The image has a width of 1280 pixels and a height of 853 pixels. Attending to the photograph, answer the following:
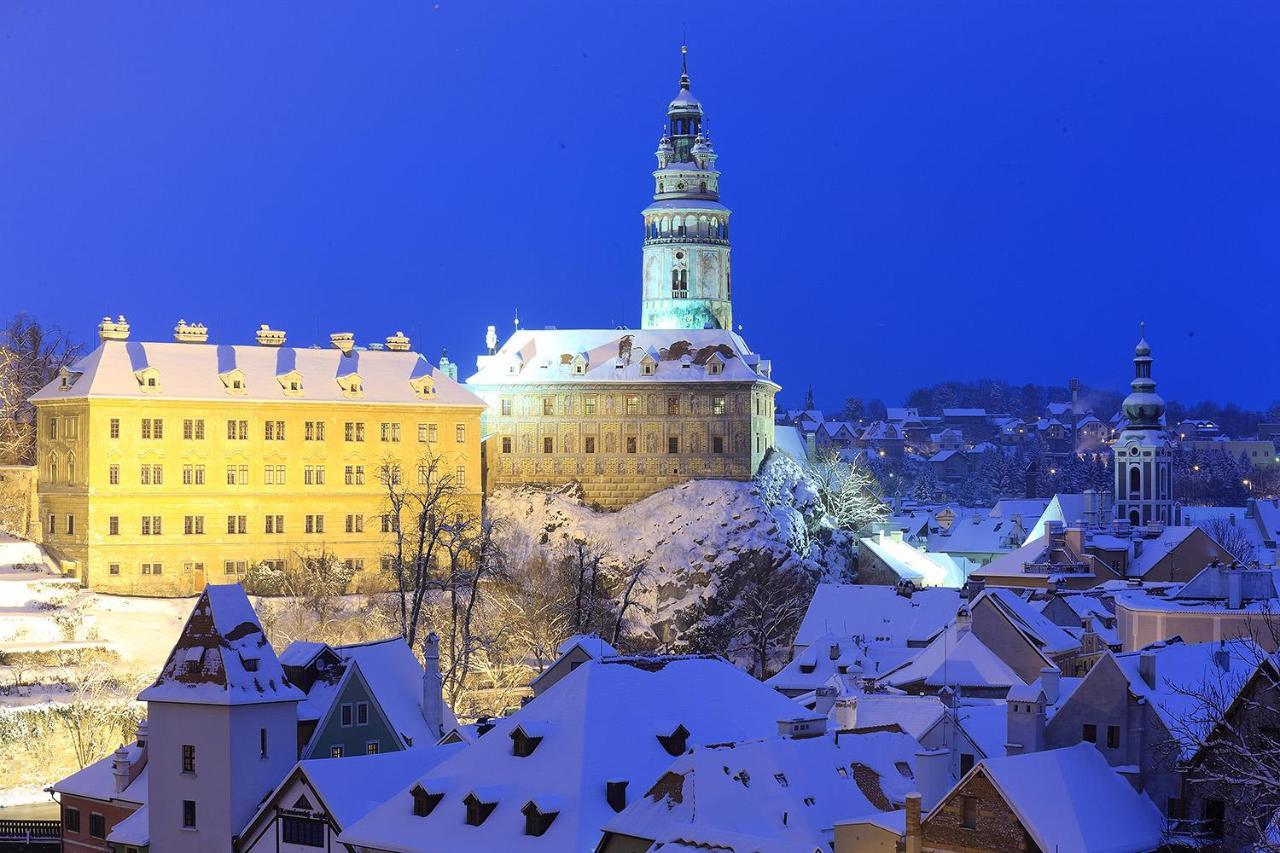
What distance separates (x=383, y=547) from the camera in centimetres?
9312

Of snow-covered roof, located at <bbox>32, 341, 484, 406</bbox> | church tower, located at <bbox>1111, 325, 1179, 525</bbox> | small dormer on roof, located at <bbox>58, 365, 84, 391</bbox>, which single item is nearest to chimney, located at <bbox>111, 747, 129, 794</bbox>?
snow-covered roof, located at <bbox>32, 341, 484, 406</bbox>

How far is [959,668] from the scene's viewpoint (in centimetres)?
5488

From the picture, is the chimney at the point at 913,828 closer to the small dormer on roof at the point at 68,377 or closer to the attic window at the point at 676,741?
the attic window at the point at 676,741

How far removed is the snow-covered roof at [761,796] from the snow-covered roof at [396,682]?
41.4ft

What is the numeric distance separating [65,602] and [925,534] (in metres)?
64.2

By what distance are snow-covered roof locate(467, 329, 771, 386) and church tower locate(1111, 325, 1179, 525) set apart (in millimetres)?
19994

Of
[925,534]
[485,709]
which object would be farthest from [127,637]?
[925,534]

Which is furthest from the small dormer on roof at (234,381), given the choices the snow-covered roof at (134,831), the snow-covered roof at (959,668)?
the snow-covered roof at (134,831)

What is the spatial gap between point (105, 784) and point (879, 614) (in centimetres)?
3176

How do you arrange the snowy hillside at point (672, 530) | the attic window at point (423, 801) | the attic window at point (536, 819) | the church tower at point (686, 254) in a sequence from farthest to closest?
the church tower at point (686, 254), the snowy hillside at point (672, 530), the attic window at point (423, 801), the attic window at point (536, 819)

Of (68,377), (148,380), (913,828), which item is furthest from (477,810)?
(68,377)

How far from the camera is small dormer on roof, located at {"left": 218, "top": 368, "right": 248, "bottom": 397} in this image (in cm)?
9094

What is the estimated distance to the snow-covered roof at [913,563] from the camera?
103 meters

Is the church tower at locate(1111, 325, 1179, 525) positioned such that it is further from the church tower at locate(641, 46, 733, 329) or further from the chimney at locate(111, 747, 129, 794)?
the chimney at locate(111, 747, 129, 794)
